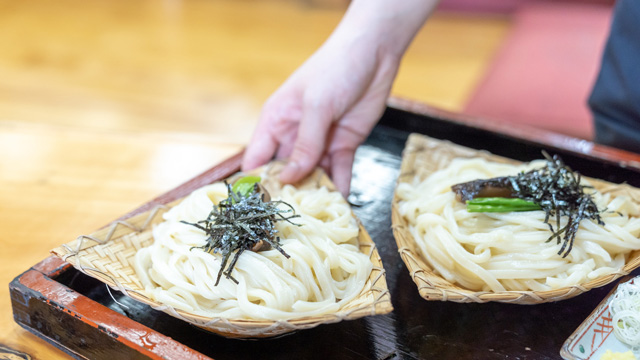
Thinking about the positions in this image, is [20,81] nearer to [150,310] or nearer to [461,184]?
[150,310]

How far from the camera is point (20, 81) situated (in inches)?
156

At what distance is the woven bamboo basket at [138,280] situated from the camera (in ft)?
4.24

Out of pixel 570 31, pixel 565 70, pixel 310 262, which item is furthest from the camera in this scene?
pixel 570 31

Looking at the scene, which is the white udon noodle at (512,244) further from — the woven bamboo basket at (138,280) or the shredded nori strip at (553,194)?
the woven bamboo basket at (138,280)

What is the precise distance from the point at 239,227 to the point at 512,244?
758 mm

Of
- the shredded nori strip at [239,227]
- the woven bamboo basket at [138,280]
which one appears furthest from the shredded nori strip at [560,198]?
the shredded nori strip at [239,227]

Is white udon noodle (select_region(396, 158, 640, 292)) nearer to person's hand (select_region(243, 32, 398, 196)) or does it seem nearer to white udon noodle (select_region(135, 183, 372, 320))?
white udon noodle (select_region(135, 183, 372, 320))

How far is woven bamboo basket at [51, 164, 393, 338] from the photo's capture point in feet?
4.24

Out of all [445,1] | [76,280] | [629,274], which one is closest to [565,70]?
[629,274]

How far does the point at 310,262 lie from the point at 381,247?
40cm

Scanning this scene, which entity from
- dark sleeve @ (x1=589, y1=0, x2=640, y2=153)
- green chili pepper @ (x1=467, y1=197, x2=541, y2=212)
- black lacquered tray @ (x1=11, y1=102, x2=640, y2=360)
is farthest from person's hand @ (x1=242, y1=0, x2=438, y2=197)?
dark sleeve @ (x1=589, y1=0, x2=640, y2=153)

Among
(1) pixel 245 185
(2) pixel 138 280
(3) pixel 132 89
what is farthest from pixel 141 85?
(2) pixel 138 280

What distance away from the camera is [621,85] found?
230cm

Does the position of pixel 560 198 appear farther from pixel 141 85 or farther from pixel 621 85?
pixel 141 85
